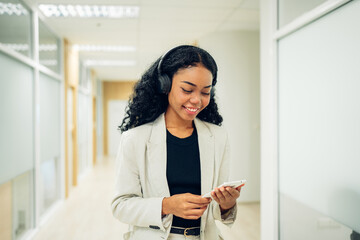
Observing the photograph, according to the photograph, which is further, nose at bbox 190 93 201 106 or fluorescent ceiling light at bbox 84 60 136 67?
fluorescent ceiling light at bbox 84 60 136 67

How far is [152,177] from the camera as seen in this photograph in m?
1.03

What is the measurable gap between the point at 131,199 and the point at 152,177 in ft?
0.35

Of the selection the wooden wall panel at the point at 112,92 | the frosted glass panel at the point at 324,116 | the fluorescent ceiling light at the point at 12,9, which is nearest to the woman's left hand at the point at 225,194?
the frosted glass panel at the point at 324,116

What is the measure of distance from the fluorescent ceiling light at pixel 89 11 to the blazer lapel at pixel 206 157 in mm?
3163

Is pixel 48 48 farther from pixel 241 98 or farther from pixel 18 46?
pixel 241 98

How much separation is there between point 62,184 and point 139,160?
4.37 m

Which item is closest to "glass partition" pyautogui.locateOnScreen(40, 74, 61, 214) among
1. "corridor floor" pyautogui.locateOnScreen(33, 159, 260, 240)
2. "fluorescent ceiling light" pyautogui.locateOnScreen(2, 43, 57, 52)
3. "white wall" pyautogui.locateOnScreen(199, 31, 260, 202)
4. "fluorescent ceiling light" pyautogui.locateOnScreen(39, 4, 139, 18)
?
"corridor floor" pyautogui.locateOnScreen(33, 159, 260, 240)

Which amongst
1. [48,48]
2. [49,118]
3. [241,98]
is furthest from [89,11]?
[241,98]

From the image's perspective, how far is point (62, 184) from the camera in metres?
4.84

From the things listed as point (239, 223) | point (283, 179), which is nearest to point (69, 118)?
point (239, 223)

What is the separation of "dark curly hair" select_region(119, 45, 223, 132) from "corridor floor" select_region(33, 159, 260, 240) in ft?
8.24

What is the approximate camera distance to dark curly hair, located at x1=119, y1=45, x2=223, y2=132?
3.38 feet

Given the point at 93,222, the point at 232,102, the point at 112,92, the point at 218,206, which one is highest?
the point at 112,92

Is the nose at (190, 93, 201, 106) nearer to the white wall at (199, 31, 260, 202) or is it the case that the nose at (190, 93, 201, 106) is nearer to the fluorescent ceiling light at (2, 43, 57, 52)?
the fluorescent ceiling light at (2, 43, 57, 52)
